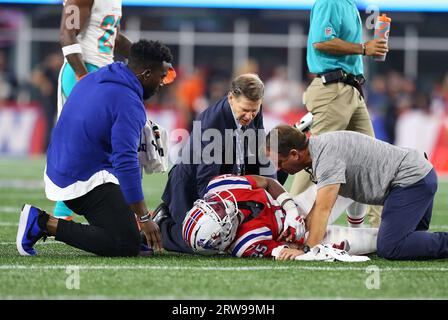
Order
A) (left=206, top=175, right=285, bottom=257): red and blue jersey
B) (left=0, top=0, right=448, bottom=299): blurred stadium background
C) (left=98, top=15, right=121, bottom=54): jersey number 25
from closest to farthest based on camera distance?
1. (left=0, top=0, right=448, bottom=299): blurred stadium background
2. (left=206, top=175, right=285, bottom=257): red and blue jersey
3. (left=98, top=15, right=121, bottom=54): jersey number 25

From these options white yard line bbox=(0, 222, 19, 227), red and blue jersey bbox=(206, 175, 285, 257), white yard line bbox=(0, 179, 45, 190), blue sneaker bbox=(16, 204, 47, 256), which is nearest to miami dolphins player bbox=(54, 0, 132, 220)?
white yard line bbox=(0, 222, 19, 227)

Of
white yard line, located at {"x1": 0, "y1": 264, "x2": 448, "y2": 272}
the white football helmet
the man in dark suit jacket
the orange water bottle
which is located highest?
the orange water bottle

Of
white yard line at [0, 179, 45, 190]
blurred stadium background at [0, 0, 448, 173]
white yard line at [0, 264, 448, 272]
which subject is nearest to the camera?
white yard line at [0, 264, 448, 272]

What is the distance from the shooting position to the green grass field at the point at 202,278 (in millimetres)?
4750

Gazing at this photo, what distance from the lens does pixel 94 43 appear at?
7480 mm

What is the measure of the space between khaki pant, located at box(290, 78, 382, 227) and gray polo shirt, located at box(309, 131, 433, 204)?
1176 mm

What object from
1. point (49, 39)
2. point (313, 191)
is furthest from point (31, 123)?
point (313, 191)

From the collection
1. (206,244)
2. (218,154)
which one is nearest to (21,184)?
(218,154)

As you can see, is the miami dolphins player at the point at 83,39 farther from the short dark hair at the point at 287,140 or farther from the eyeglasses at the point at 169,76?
the short dark hair at the point at 287,140

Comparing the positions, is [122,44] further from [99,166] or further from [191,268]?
[191,268]

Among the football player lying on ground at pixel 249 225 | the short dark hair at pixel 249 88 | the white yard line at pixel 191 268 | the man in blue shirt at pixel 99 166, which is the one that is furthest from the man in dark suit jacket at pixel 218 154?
the white yard line at pixel 191 268

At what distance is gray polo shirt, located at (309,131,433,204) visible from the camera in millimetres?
5941

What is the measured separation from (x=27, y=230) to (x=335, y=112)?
8.29ft

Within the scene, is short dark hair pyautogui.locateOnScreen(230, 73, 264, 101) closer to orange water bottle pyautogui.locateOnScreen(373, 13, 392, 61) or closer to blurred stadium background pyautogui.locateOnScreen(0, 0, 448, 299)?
blurred stadium background pyautogui.locateOnScreen(0, 0, 448, 299)
